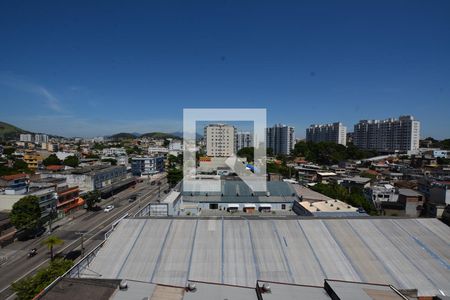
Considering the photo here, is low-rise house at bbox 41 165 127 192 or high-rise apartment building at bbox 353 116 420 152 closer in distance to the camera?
low-rise house at bbox 41 165 127 192

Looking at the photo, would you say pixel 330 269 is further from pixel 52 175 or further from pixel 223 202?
pixel 52 175

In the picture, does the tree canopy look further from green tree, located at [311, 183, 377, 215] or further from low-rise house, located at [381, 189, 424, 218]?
low-rise house, located at [381, 189, 424, 218]

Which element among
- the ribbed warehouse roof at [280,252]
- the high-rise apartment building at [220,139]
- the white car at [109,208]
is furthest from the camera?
the high-rise apartment building at [220,139]

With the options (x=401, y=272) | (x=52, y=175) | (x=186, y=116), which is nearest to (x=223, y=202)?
(x=186, y=116)

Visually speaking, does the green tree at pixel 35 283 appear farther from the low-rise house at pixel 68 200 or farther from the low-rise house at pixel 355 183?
the low-rise house at pixel 355 183

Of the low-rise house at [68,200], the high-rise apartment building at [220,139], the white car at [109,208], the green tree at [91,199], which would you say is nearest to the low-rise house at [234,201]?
the white car at [109,208]

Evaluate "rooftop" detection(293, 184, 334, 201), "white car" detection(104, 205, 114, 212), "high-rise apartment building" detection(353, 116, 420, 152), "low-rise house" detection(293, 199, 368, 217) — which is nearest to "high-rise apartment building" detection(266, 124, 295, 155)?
"high-rise apartment building" detection(353, 116, 420, 152)
